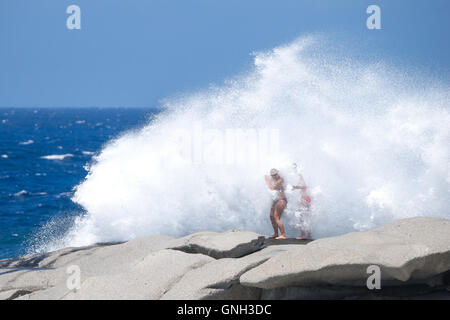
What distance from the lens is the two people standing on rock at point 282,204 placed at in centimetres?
965

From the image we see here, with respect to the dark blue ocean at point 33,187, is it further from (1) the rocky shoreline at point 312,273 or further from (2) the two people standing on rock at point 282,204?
(1) the rocky shoreline at point 312,273

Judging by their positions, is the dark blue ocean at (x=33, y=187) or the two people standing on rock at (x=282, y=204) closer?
the two people standing on rock at (x=282, y=204)

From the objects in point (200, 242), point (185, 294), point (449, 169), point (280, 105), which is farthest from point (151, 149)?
point (185, 294)

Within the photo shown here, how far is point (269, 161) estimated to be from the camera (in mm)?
12516

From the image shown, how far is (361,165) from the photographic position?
12242 mm

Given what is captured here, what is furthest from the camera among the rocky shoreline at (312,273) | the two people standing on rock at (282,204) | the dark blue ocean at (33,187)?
the dark blue ocean at (33,187)

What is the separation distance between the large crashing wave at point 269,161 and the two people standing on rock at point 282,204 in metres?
0.51

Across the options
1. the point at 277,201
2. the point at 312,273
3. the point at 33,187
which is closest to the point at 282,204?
the point at 277,201

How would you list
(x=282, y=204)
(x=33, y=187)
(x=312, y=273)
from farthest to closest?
1. (x=33, y=187)
2. (x=282, y=204)
3. (x=312, y=273)

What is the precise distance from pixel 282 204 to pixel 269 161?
9.77 ft

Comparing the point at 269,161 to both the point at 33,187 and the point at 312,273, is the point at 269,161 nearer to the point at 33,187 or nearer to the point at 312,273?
the point at 312,273

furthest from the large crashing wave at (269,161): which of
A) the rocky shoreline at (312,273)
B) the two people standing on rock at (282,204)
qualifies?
the rocky shoreline at (312,273)
